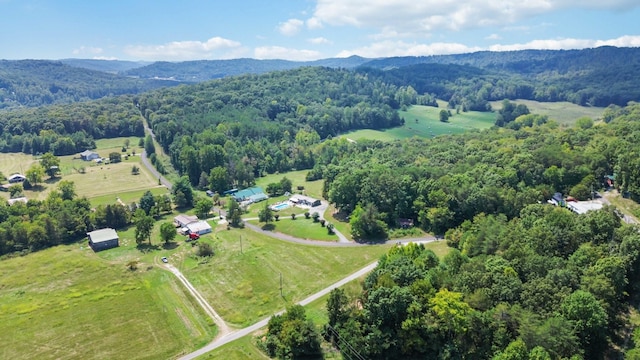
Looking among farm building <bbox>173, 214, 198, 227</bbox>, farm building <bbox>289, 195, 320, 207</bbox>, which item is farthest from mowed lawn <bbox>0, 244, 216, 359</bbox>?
farm building <bbox>289, 195, 320, 207</bbox>

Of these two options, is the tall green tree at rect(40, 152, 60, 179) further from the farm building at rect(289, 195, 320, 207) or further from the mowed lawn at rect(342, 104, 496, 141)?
the mowed lawn at rect(342, 104, 496, 141)

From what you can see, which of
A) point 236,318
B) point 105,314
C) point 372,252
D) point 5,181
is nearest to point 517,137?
point 372,252

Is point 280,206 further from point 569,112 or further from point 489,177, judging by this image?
point 569,112

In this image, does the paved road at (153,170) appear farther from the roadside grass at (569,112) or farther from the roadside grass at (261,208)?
the roadside grass at (569,112)

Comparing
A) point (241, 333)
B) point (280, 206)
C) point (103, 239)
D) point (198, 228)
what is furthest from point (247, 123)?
point (241, 333)

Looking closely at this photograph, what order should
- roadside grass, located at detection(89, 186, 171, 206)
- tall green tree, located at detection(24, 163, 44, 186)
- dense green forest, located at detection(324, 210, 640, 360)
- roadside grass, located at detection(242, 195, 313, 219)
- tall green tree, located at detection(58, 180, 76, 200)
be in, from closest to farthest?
dense green forest, located at detection(324, 210, 640, 360), roadside grass, located at detection(242, 195, 313, 219), tall green tree, located at detection(58, 180, 76, 200), roadside grass, located at detection(89, 186, 171, 206), tall green tree, located at detection(24, 163, 44, 186)
